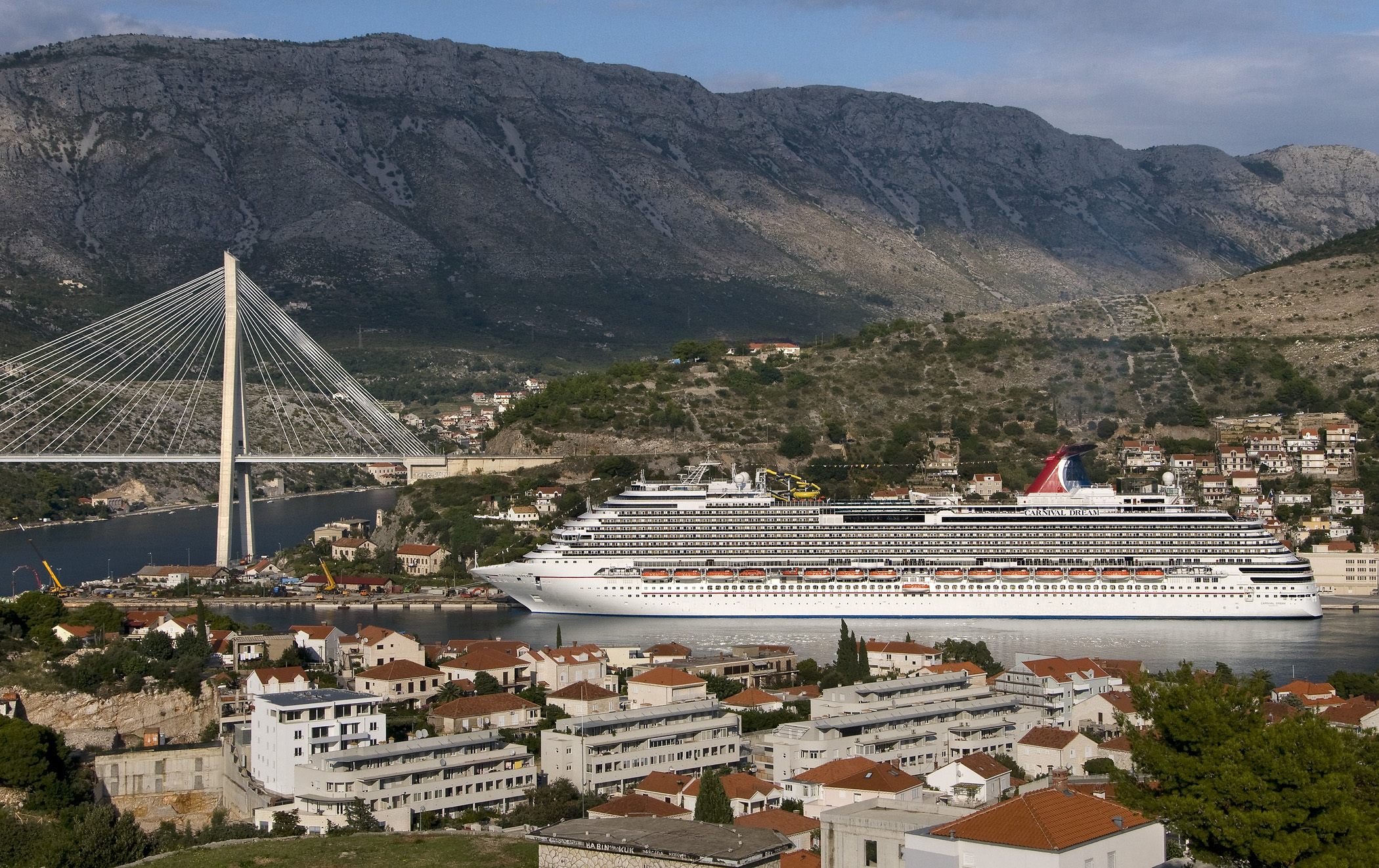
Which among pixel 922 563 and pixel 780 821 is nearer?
pixel 780 821

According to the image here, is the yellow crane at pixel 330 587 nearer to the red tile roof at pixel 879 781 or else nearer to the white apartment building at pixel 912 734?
the white apartment building at pixel 912 734

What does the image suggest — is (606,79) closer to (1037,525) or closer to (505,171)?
(505,171)

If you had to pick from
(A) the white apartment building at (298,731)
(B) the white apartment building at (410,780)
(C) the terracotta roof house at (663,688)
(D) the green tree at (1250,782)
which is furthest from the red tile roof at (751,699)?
(D) the green tree at (1250,782)

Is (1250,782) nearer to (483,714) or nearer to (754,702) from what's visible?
(754,702)

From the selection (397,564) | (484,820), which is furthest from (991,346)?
(484,820)

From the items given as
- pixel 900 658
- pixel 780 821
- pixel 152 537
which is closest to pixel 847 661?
pixel 900 658

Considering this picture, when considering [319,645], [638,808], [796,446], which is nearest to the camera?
[638,808]
